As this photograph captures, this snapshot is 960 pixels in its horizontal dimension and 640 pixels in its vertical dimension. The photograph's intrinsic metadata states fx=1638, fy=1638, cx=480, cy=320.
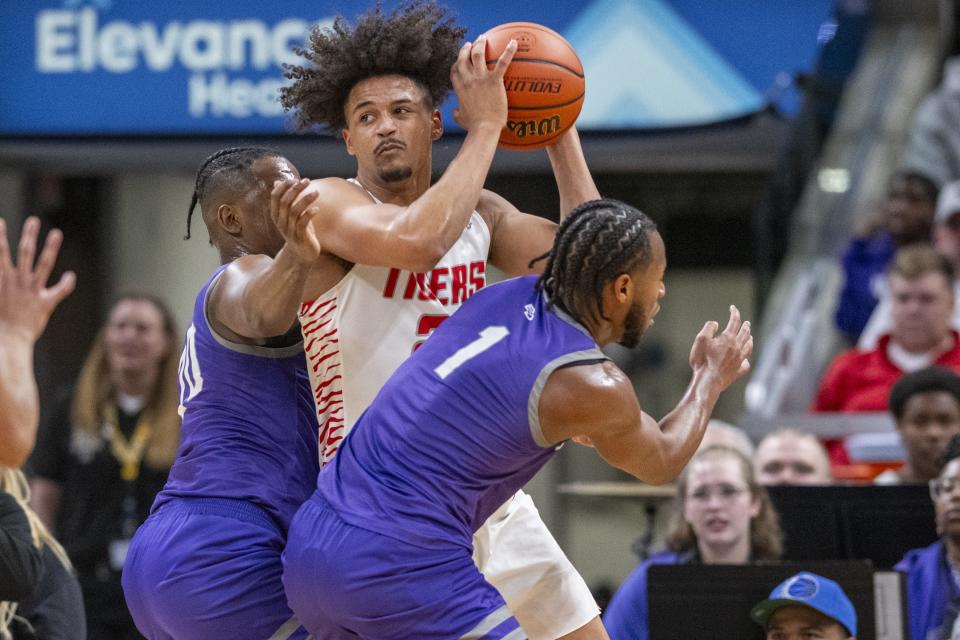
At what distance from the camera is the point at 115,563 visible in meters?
7.57

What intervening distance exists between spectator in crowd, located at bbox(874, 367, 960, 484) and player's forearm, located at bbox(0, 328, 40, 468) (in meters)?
3.78

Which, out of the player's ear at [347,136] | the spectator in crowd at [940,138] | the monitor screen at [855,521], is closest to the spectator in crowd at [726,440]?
the monitor screen at [855,521]

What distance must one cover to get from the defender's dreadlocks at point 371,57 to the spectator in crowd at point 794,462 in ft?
10.3

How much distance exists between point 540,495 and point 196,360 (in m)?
8.86

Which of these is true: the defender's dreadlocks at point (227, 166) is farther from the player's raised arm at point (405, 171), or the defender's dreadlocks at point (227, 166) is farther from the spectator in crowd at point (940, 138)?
the spectator in crowd at point (940, 138)

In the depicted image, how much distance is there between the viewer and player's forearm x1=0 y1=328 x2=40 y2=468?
479 cm

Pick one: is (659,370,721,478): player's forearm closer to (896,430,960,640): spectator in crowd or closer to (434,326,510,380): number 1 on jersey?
(434,326,510,380): number 1 on jersey

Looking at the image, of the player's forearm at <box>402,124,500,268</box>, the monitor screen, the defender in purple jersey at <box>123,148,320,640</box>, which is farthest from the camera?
the monitor screen

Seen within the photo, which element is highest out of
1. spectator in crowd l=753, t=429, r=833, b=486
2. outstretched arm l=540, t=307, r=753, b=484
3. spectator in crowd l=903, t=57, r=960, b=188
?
spectator in crowd l=903, t=57, r=960, b=188

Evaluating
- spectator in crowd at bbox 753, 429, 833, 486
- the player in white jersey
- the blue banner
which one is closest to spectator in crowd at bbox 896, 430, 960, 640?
spectator in crowd at bbox 753, 429, 833, 486

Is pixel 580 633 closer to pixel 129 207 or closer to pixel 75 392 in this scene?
pixel 75 392

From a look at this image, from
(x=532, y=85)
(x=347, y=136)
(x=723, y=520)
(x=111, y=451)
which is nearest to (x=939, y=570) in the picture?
(x=723, y=520)

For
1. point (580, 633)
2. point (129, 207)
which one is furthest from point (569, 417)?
point (129, 207)

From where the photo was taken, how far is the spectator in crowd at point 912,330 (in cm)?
828
